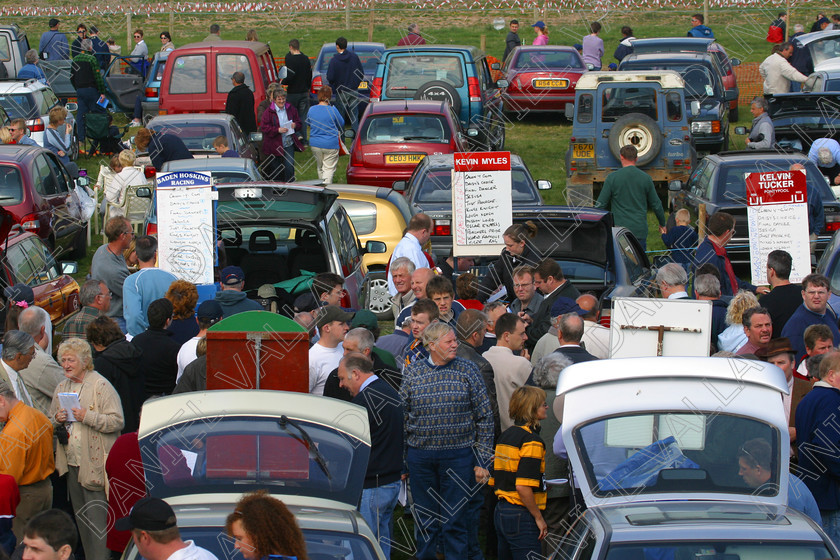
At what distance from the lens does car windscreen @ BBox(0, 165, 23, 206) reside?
14.4 meters

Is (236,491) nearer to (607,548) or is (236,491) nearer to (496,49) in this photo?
(607,548)

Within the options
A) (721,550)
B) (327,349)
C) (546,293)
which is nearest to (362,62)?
(546,293)

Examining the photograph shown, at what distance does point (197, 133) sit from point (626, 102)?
672 centimetres

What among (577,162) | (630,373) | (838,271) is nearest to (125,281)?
(630,373)

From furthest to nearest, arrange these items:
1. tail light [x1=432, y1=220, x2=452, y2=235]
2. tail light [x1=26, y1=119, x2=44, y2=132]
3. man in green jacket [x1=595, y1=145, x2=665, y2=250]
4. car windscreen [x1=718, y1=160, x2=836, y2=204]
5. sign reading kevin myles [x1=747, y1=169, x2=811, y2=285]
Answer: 1. tail light [x1=26, y1=119, x2=44, y2=132]
2. car windscreen [x1=718, y1=160, x2=836, y2=204]
3. tail light [x1=432, y1=220, x2=452, y2=235]
4. man in green jacket [x1=595, y1=145, x2=665, y2=250]
5. sign reading kevin myles [x1=747, y1=169, x2=811, y2=285]

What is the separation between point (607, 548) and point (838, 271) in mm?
6709

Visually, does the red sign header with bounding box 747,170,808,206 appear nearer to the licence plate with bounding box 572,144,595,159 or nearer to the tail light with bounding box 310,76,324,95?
the licence plate with bounding box 572,144,595,159

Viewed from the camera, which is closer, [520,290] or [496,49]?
[520,290]

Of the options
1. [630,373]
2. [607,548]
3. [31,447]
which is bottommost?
[31,447]

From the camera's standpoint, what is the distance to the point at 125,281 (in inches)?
379

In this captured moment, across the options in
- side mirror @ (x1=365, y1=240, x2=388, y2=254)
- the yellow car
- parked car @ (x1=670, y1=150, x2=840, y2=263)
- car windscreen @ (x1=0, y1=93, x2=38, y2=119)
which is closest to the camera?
side mirror @ (x1=365, y1=240, x2=388, y2=254)

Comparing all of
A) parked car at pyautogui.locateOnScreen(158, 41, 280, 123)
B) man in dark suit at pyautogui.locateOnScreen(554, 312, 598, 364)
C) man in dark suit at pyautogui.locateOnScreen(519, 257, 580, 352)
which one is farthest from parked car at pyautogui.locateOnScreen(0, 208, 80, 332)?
parked car at pyautogui.locateOnScreen(158, 41, 280, 123)

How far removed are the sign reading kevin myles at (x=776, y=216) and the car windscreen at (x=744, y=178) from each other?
4145mm

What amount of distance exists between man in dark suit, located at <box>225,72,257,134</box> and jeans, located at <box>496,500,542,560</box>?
1352 centimetres
